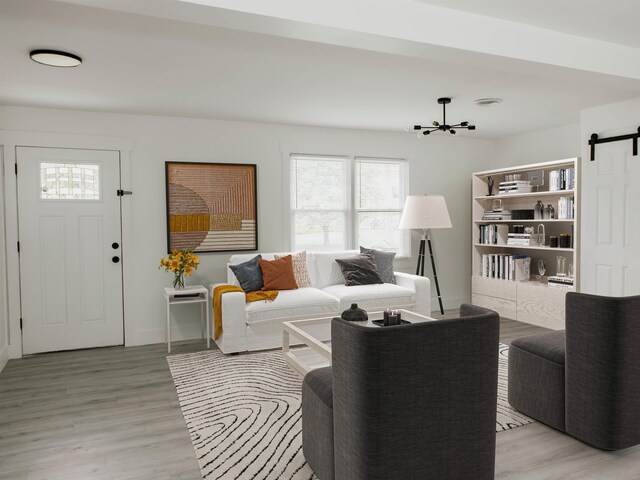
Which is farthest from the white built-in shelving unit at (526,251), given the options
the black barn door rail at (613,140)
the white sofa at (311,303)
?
the white sofa at (311,303)

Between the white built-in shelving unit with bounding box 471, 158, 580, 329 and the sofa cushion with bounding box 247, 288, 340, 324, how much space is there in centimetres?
235

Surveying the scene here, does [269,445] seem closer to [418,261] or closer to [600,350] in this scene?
[600,350]

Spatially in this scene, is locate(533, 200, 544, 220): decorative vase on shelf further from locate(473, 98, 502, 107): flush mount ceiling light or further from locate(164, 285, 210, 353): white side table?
locate(164, 285, 210, 353): white side table

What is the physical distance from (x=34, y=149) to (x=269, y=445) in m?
3.65

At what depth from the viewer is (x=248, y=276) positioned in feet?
15.6

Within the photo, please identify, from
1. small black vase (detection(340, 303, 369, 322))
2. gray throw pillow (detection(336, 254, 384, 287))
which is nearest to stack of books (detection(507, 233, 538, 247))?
gray throw pillow (detection(336, 254, 384, 287))

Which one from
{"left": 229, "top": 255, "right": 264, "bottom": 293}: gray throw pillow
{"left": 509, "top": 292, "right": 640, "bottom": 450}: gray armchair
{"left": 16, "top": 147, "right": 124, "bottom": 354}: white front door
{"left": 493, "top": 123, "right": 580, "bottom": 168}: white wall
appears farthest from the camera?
{"left": 493, "top": 123, "right": 580, "bottom": 168}: white wall

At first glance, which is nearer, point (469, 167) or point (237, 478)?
point (237, 478)

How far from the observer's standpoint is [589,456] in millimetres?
2518

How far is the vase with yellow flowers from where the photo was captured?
4641mm

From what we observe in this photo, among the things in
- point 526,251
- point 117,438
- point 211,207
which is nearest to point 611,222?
point 526,251

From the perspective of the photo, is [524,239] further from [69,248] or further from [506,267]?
[69,248]

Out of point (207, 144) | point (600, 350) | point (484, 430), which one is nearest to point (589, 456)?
point (600, 350)

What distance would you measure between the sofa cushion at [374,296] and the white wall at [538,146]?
2.56 m
